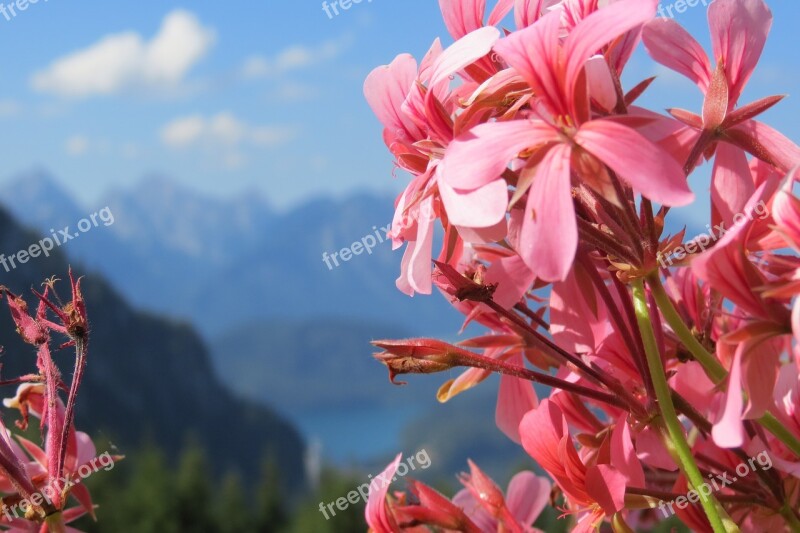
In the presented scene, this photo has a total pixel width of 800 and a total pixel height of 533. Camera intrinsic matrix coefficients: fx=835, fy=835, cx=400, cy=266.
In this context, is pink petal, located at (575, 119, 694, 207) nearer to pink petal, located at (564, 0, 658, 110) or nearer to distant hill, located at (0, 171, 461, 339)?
pink petal, located at (564, 0, 658, 110)

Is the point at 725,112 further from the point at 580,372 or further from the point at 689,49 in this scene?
the point at 580,372

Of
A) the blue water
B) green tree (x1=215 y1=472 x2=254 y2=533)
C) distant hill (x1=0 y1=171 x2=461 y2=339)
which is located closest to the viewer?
green tree (x1=215 y1=472 x2=254 y2=533)

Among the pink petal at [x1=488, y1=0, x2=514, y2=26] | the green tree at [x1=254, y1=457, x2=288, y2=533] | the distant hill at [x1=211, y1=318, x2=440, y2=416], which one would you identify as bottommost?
the distant hill at [x1=211, y1=318, x2=440, y2=416]

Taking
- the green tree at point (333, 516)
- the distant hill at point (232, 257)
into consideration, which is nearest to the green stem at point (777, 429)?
the green tree at point (333, 516)

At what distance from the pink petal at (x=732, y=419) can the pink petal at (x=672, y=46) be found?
227 mm

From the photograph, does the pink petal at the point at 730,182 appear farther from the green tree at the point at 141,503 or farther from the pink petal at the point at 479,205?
the green tree at the point at 141,503

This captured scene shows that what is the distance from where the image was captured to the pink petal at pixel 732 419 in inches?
17.2

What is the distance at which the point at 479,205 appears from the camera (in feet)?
1.53

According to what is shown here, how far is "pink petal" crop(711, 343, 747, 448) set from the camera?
0.44 metres

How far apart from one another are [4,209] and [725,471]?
36526 millimetres

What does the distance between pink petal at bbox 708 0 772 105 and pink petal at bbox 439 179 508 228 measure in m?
0.21

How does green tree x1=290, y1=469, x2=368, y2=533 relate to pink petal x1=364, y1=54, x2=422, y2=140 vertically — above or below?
below

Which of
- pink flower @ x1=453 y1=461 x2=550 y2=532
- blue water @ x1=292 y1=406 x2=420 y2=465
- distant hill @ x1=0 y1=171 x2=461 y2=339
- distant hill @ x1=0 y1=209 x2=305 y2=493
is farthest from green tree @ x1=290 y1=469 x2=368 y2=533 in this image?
distant hill @ x1=0 y1=171 x2=461 y2=339

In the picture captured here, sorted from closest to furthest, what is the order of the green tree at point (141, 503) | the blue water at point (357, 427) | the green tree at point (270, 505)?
1. the green tree at point (141, 503)
2. the green tree at point (270, 505)
3. the blue water at point (357, 427)
